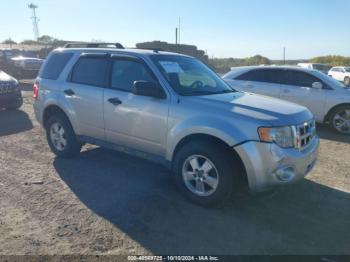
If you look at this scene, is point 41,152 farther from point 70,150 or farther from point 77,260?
point 77,260

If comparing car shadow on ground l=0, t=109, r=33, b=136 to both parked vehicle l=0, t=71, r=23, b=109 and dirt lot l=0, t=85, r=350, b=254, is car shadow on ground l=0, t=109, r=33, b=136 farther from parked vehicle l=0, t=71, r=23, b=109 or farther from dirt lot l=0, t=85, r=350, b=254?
dirt lot l=0, t=85, r=350, b=254

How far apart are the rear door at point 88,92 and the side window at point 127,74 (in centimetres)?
19

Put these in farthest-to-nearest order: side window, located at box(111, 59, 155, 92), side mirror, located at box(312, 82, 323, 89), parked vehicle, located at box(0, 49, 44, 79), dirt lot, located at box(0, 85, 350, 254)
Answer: parked vehicle, located at box(0, 49, 44, 79), side mirror, located at box(312, 82, 323, 89), side window, located at box(111, 59, 155, 92), dirt lot, located at box(0, 85, 350, 254)

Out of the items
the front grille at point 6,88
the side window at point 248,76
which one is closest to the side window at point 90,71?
the side window at point 248,76

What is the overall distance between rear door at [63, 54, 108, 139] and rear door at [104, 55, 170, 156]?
0.54 ft

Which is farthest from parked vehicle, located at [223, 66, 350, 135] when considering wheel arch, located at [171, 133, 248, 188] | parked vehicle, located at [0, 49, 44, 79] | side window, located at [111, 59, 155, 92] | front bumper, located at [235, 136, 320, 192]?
parked vehicle, located at [0, 49, 44, 79]

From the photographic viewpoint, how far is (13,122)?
9.47 metres

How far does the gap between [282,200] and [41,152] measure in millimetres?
4317

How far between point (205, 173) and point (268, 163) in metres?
0.77

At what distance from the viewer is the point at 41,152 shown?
6.75 metres

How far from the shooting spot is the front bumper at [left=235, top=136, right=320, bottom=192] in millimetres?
4078

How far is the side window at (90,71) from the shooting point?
18.2 ft

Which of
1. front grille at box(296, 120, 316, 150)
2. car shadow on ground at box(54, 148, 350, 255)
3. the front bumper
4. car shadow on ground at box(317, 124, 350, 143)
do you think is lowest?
car shadow on ground at box(317, 124, 350, 143)

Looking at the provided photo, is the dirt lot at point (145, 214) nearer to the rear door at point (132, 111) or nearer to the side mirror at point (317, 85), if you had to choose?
the rear door at point (132, 111)
